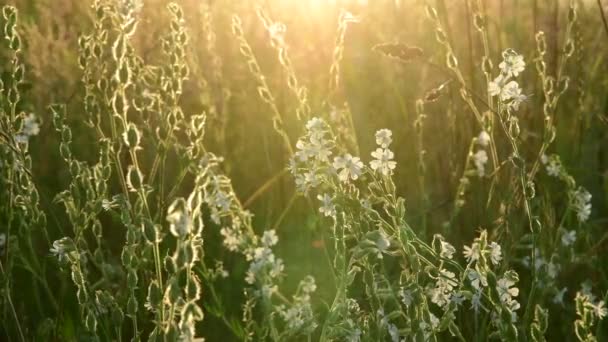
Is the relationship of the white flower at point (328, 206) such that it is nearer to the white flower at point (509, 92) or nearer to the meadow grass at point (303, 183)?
the meadow grass at point (303, 183)

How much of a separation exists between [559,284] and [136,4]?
1.32 metres

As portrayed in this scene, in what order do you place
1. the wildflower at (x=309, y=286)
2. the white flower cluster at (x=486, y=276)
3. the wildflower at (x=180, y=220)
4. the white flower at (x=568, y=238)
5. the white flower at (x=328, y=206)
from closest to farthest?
the wildflower at (x=180, y=220) < the white flower cluster at (x=486, y=276) < the white flower at (x=328, y=206) < the wildflower at (x=309, y=286) < the white flower at (x=568, y=238)

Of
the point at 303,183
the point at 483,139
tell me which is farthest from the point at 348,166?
the point at 483,139

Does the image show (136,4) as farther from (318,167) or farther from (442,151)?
(442,151)

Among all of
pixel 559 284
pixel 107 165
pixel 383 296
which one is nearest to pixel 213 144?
pixel 559 284

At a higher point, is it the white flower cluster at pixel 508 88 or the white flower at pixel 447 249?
the white flower cluster at pixel 508 88

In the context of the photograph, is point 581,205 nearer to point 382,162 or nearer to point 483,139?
point 483,139

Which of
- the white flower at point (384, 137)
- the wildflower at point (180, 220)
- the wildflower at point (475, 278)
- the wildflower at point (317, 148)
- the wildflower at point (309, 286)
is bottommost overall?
the wildflower at point (180, 220)

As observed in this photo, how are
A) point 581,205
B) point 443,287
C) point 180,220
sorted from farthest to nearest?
1. point 581,205
2. point 443,287
3. point 180,220

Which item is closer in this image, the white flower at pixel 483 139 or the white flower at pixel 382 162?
the white flower at pixel 382 162

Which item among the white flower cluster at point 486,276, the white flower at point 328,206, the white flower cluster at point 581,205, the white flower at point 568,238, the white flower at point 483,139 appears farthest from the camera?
the white flower at point 483,139

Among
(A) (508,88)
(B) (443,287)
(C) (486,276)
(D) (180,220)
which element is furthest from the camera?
(A) (508,88)

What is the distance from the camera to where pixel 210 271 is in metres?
2.03

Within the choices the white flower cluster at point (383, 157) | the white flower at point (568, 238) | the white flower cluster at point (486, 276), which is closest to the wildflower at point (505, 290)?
the white flower cluster at point (486, 276)
